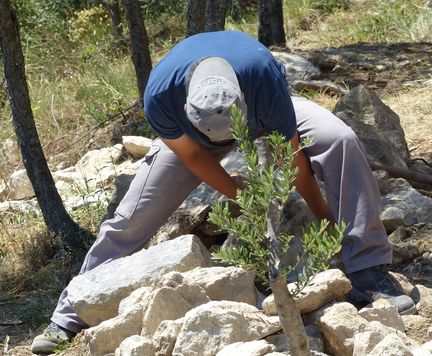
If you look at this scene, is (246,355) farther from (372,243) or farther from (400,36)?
(400,36)

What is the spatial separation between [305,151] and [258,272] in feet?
3.83

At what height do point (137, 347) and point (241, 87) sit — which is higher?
point (241, 87)

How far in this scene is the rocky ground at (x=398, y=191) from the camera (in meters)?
3.95

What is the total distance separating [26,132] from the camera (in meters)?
Result: 6.04

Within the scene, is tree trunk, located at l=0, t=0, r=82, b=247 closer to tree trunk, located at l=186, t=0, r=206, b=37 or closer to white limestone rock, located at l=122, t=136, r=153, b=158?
white limestone rock, located at l=122, t=136, r=153, b=158

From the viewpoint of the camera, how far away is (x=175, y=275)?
3959 mm

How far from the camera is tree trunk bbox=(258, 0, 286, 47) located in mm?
10406

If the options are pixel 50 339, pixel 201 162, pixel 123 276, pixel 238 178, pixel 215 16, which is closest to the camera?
pixel 201 162

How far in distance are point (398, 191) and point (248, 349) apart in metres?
2.24

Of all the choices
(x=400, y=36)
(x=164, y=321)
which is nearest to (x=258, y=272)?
(x=164, y=321)

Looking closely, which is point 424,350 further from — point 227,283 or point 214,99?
point 214,99

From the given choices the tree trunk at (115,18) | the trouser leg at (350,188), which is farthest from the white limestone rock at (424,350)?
the tree trunk at (115,18)

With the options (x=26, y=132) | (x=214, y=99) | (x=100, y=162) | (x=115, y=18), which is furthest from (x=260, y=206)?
(x=115, y=18)

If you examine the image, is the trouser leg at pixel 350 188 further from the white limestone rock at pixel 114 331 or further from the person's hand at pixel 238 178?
the white limestone rock at pixel 114 331
